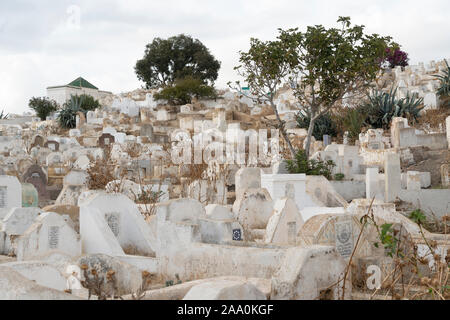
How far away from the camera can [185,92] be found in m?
43.4

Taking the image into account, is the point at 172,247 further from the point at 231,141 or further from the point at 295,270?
the point at 231,141

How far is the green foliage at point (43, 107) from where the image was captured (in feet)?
151

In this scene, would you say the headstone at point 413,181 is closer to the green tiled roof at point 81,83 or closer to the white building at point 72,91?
the white building at point 72,91

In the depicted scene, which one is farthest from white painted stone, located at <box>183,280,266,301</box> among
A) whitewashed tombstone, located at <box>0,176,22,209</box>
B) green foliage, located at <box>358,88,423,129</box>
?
green foliage, located at <box>358,88,423,129</box>

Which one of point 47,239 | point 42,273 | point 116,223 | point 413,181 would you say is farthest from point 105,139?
point 42,273

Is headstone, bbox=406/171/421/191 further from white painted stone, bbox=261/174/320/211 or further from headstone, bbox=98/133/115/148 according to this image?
headstone, bbox=98/133/115/148

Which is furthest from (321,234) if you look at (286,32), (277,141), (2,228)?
(277,141)

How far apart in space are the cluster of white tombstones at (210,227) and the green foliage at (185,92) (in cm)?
2206

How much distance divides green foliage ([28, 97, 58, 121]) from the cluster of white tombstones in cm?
2593

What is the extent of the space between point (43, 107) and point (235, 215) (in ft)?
127

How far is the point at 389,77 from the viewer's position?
44.2 metres

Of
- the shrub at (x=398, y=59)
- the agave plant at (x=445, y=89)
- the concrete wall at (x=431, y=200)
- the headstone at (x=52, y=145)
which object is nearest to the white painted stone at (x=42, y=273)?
the concrete wall at (x=431, y=200)

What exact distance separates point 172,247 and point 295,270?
3.51m

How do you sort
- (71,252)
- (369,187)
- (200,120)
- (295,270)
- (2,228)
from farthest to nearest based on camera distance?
(200,120)
(369,187)
(2,228)
(71,252)
(295,270)
